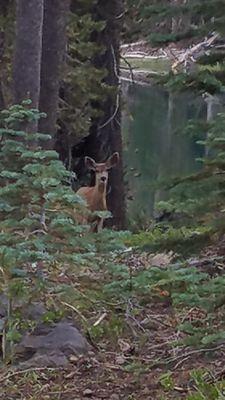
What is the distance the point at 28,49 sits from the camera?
35.9 feet

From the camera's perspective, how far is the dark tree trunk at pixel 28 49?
10.8m

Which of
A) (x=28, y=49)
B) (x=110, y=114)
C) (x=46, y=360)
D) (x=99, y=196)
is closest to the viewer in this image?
(x=46, y=360)

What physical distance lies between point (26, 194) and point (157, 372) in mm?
1481

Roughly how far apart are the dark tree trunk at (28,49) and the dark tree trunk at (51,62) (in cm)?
118

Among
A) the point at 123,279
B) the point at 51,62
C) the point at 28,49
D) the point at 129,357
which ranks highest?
the point at 28,49

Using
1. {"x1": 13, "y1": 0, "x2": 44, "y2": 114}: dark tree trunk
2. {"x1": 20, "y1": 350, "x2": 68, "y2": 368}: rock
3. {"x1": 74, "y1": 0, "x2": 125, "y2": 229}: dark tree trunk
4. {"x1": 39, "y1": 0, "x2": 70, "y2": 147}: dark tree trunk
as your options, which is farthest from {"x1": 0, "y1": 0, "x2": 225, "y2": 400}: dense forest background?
{"x1": 74, "y1": 0, "x2": 125, "y2": 229}: dark tree trunk

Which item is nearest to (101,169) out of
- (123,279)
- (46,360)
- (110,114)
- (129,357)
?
(110,114)

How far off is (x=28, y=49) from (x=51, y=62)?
163 cm

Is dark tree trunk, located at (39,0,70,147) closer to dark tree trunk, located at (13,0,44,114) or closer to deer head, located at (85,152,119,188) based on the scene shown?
deer head, located at (85,152,119,188)

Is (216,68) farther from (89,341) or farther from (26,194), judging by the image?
(89,341)

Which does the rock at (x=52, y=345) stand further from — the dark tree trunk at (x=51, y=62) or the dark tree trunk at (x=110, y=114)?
the dark tree trunk at (x=110, y=114)

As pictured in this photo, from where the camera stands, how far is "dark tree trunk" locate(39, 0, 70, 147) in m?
12.4

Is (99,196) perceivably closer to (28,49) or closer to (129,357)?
(28,49)

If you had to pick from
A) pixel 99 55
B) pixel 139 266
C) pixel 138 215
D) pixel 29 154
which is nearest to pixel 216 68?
pixel 29 154
